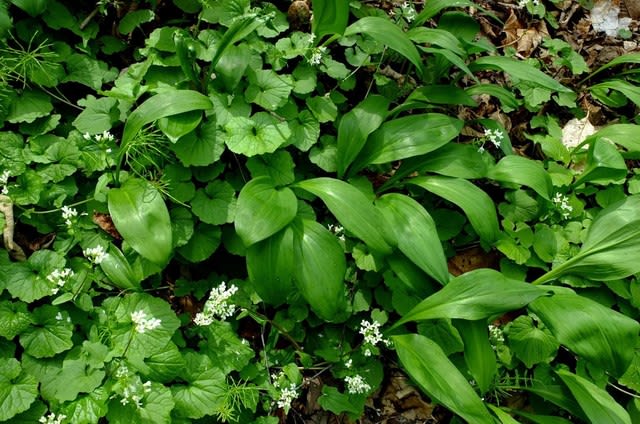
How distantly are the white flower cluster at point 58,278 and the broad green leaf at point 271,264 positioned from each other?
756 mm

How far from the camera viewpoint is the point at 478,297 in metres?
2.25

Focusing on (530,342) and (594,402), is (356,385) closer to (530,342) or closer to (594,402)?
(530,342)

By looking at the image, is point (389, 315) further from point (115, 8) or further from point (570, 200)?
point (115, 8)

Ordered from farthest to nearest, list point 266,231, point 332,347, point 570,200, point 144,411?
point 570,200
point 332,347
point 266,231
point 144,411

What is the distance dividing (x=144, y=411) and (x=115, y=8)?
83.3 inches

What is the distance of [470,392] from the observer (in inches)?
86.1

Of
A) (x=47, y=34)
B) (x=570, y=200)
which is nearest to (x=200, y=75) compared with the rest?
(x=47, y=34)

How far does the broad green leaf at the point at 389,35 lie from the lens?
256 cm

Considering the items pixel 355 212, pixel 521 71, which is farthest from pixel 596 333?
pixel 521 71

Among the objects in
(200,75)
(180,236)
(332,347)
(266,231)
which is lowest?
(332,347)

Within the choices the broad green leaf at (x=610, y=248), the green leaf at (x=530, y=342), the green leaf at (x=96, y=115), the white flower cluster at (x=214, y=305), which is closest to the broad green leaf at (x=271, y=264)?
the white flower cluster at (x=214, y=305)

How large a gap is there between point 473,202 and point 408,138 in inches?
19.1

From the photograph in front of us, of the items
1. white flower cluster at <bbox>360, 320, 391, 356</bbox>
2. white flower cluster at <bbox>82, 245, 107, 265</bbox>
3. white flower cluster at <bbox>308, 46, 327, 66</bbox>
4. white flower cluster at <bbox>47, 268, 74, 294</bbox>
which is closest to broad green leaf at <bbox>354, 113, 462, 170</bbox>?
white flower cluster at <bbox>308, 46, 327, 66</bbox>

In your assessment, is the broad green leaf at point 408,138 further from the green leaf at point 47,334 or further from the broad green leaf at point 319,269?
the green leaf at point 47,334
